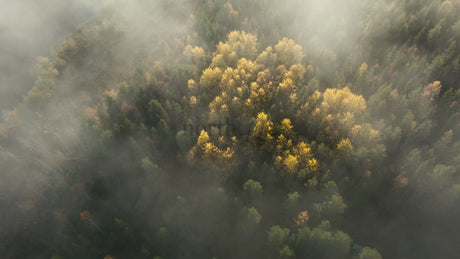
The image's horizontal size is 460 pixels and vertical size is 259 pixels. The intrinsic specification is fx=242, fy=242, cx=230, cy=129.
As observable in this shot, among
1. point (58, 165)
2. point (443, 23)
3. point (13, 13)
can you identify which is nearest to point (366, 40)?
point (443, 23)

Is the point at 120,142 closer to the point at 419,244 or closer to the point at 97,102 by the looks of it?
the point at 97,102

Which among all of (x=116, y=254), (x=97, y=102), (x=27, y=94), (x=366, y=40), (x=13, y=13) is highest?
(x=13, y=13)

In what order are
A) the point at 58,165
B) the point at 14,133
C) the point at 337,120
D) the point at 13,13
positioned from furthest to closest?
the point at 13,13 → the point at 14,133 → the point at 58,165 → the point at 337,120

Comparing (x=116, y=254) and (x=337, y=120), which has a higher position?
(x=337, y=120)

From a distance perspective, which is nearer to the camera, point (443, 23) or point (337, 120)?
point (337, 120)

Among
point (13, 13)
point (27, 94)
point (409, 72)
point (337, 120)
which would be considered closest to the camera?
point (337, 120)

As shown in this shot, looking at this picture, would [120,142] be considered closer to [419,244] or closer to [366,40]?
[419,244]
